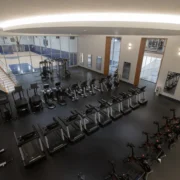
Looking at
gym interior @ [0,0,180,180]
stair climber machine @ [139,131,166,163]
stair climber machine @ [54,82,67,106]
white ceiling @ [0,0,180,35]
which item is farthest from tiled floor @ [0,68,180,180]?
white ceiling @ [0,0,180,35]

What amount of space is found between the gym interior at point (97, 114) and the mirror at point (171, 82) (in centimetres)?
5

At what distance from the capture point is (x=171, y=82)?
7.72 meters

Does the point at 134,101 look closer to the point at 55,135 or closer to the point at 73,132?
the point at 73,132

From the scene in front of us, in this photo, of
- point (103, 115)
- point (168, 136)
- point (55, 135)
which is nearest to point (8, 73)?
point (55, 135)

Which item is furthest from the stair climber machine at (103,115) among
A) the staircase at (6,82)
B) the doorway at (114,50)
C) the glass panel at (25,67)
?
the glass panel at (25,67)

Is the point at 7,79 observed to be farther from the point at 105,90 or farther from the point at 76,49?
the point at 76,49

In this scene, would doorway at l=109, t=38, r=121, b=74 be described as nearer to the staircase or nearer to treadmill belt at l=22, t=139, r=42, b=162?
the staircase

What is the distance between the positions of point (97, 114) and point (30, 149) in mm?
2957

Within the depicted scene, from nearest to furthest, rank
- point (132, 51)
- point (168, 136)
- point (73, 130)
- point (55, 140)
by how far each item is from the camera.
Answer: point (168, 136) → point (55, 140) → point (73, 130) → point (132, 51)

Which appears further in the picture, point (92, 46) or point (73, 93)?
point (92, 46)

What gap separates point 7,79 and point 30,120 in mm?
5043

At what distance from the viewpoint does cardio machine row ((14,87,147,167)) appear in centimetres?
366

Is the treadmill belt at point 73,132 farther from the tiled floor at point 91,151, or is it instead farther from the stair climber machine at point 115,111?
the stair climber machine at point 115,111

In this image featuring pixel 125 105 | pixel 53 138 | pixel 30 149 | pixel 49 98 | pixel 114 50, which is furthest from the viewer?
pixel 114 50
